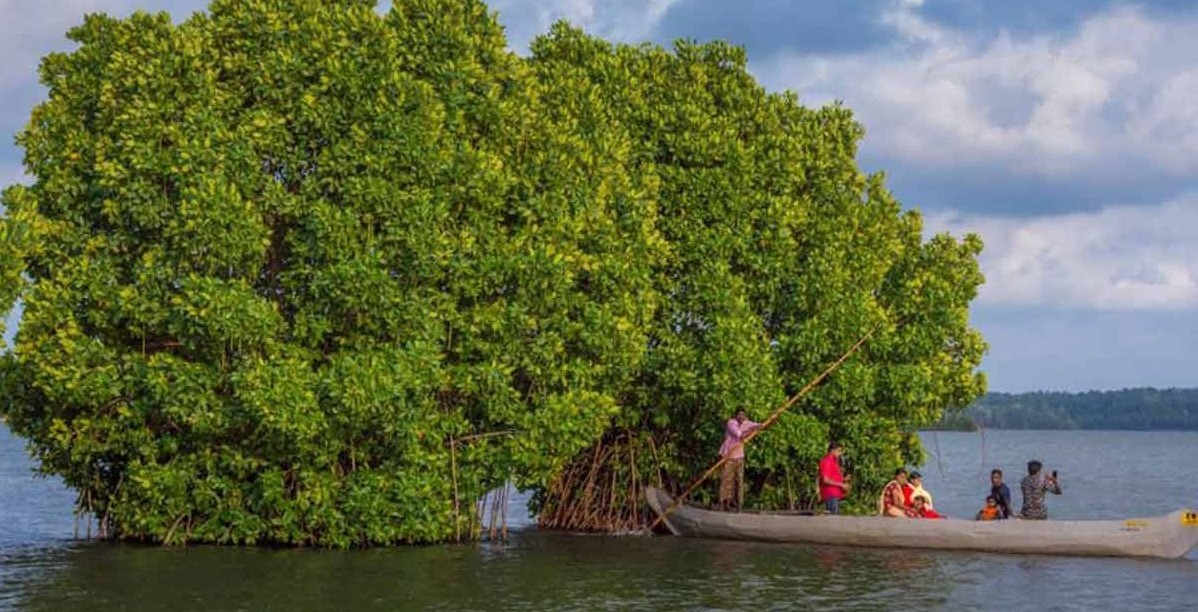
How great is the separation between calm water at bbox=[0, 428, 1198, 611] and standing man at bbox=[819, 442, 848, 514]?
1.43m

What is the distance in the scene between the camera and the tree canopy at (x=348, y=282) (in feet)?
88.6

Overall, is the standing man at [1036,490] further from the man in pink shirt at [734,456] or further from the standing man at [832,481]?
the man in pink shirt at [734,456]

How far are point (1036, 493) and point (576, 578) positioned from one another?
→ 368 inches

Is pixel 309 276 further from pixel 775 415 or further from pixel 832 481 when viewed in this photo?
pixel 832 481

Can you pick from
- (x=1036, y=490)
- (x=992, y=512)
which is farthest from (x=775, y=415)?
(x=1036, y=490)

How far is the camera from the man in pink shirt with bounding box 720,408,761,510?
3095 cm

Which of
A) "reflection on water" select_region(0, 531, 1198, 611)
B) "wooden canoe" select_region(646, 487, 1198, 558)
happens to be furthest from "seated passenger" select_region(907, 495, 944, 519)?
"reflection on water" select_region(0, 531, 1198, 611)

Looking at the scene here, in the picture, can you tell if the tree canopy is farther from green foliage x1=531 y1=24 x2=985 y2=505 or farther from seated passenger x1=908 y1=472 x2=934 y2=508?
seated passenger x1=908 y1=472 x2=934 y2=508

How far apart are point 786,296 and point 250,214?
11.9 m

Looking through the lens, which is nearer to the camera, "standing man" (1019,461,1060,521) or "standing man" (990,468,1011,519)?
"standing man" (1019,461,1060,521)

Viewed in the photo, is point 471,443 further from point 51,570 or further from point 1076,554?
point 1076,554

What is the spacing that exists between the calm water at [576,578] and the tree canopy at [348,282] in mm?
1532

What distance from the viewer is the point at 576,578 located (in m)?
25.6

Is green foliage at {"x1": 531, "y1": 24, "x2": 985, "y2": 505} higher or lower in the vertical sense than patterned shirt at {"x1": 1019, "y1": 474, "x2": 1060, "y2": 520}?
higher
